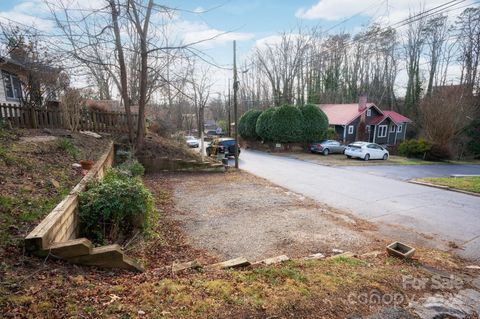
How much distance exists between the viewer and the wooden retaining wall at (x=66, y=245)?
2.67m

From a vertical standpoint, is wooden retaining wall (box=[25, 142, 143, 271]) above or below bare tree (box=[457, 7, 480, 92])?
below

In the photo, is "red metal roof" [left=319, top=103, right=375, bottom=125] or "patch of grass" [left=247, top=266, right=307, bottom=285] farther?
"red metal roof" [left=319, top=103, right=375, bottom=125]

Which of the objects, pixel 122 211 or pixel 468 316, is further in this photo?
pixel 122 211

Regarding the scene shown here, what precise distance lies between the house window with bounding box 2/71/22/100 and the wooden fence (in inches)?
176

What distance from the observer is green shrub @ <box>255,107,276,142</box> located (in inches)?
1037

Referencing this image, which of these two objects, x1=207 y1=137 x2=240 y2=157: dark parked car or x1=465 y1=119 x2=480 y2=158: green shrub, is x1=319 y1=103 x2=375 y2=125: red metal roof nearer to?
x1=465 y1=119 x2=480 y2=158: green shrub

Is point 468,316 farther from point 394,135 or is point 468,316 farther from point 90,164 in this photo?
point 394,135

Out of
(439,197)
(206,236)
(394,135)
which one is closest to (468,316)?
(206,236)

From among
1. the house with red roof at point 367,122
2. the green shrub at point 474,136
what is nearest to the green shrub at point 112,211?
the house with red roof at point 367,122

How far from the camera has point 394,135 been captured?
33.1m

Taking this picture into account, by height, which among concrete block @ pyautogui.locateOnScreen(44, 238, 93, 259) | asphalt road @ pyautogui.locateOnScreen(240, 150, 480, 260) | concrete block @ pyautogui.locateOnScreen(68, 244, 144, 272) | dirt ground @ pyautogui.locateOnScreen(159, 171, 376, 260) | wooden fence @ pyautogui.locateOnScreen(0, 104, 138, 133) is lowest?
asphalt road @ pyautogui.locateOnScreen(240, 150, 480, 260)

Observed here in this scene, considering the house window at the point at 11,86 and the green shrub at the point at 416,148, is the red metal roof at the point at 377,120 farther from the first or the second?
the house window at the point at 11,86

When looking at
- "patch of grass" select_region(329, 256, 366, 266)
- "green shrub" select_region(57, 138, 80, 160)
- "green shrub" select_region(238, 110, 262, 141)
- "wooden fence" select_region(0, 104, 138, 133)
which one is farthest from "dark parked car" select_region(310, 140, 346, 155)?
"patch of grass" select_region(329, 256, 366, 266)

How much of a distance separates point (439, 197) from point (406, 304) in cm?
851
